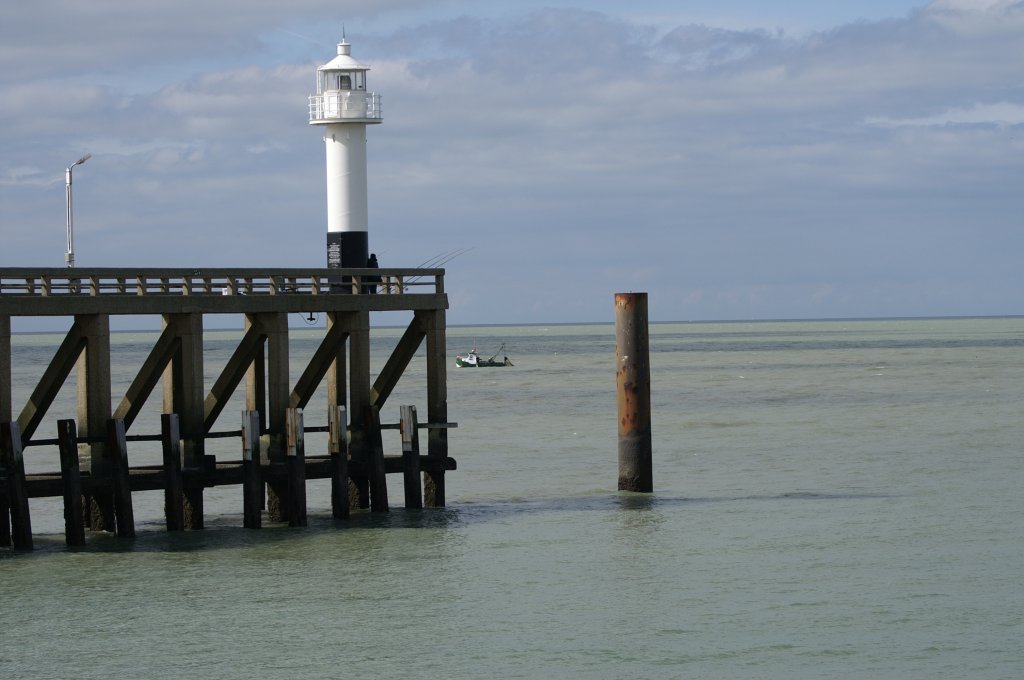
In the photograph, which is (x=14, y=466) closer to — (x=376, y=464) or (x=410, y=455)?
(x=376, y=464)

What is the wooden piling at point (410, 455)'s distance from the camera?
28750 mm

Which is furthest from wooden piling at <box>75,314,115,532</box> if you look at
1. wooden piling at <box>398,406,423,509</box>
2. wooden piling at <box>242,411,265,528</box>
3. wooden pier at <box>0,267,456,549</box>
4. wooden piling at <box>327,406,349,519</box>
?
wooden piling at <box>398,406,423,509</box>

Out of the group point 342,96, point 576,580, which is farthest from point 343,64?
point 576,580

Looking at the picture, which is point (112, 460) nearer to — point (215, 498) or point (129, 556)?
point (129, 556)

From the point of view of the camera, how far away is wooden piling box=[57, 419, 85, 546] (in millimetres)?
24828

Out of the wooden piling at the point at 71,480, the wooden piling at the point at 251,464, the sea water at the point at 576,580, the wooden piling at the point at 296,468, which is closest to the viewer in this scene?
the sea water at the point at 576,580

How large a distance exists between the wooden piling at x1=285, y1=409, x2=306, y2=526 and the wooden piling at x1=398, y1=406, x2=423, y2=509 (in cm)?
201

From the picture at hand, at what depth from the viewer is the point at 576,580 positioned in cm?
2377

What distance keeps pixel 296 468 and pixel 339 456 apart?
0.84 metres

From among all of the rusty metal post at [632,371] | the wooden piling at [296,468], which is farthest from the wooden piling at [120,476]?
the rusty metal post at [632,371]

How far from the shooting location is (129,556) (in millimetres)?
25344

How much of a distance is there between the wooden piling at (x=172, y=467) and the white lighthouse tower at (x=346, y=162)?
6.16 metres

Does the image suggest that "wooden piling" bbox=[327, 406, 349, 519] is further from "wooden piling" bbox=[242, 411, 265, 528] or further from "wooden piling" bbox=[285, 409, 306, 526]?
"wooden piling" bbox=[242, 411, 265, 528]

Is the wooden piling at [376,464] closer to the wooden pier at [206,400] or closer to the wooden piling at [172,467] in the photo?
the wooden pier at [206,400]
